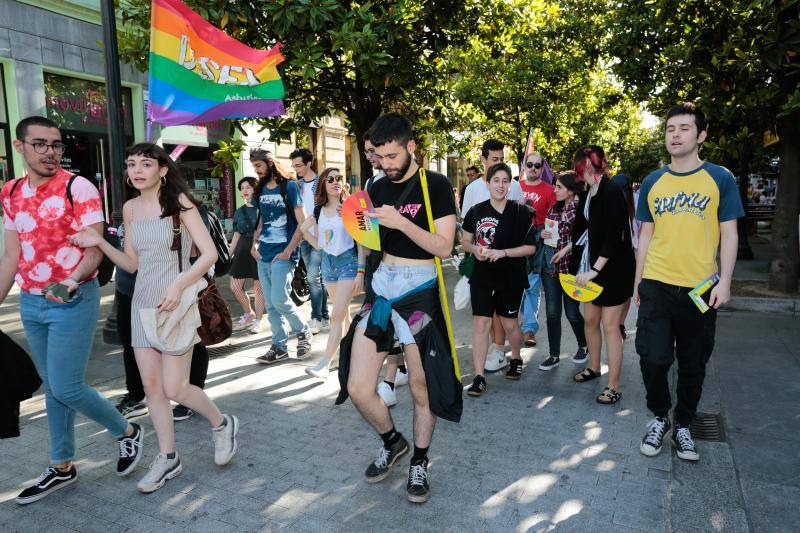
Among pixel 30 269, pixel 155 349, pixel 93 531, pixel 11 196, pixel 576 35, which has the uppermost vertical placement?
pixel 576 35

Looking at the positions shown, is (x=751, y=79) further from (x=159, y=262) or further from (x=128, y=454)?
(x=128, y=454)

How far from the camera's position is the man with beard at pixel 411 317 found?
126 inches

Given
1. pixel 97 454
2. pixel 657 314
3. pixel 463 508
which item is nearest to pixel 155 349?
pixel 97 454

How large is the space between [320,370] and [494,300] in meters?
1.66

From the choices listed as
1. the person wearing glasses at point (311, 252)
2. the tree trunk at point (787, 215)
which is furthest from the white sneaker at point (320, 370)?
the tree trunk at point (787, 215)

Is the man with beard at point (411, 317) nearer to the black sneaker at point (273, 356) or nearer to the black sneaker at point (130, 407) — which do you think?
the black sneaker at point (130, 407)

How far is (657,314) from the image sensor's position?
381cm

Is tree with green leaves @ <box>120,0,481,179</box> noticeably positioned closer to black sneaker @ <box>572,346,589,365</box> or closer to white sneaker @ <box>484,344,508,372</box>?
white sneaker @ <box>484,344,508,372</box>

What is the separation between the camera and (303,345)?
Result: 6230 mm

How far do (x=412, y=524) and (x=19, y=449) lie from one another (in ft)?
9.02

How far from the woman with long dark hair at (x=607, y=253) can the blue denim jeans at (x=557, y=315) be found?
0.74m

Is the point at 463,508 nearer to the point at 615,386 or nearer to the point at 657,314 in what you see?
the point at 657,314

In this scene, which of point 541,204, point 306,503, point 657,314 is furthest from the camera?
point 541,204

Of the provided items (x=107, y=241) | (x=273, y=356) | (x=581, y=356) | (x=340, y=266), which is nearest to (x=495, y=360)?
(x=581, y=356)
